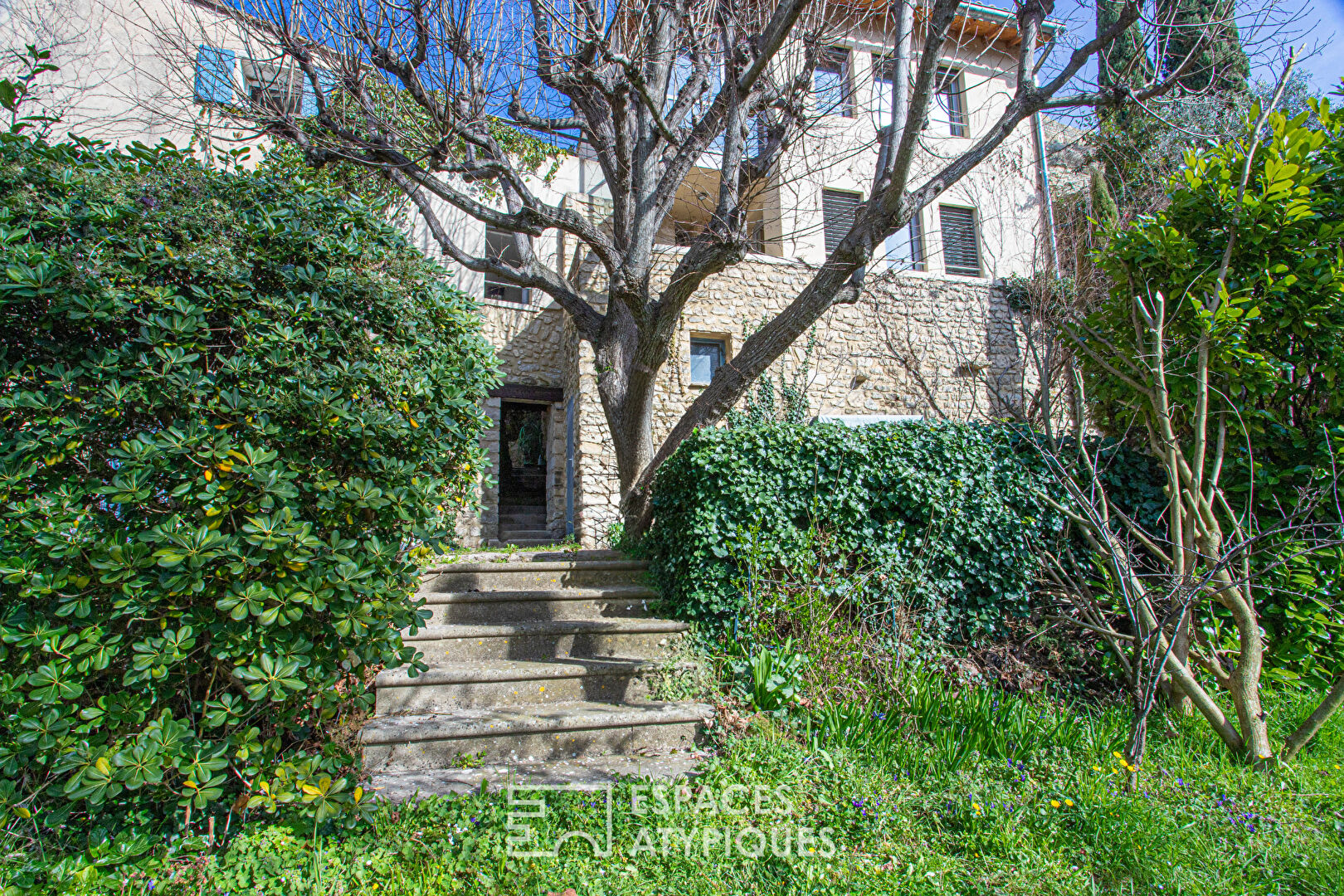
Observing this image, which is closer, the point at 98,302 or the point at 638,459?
the point at 98,302

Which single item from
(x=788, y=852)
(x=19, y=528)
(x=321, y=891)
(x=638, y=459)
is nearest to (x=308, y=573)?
(x=19, y=528)

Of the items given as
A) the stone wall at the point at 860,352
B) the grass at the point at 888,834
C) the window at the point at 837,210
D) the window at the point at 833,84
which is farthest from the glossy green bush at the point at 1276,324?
the window at the point at 837,210

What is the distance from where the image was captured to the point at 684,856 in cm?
237

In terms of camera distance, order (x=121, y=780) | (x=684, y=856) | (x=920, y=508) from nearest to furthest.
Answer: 1. (x=121, y=780)
2. (x=684, y=856)
3. (x=920, y=508)

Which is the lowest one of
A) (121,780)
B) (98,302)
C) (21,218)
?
(121,780)

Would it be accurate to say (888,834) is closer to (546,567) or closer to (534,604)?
(534,604)

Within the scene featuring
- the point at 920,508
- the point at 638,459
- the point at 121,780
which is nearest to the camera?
the point at 121,780

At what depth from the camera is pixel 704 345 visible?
9.29m

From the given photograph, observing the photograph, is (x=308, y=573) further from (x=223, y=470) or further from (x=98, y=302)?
(x=98, y=302)

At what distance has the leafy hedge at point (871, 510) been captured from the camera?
4160 millimetres

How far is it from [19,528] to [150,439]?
1.46 feet

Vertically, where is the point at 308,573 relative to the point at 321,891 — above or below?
above

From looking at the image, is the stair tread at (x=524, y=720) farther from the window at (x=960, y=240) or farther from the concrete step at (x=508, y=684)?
the window at (x=960, y=240)

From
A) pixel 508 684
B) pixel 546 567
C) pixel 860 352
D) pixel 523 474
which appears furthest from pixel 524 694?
pixel 523 474
